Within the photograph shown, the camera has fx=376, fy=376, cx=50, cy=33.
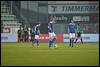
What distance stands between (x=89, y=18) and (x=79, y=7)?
2086 millimetres

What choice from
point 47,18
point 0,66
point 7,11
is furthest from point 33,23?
point 0,66

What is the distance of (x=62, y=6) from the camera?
150 feet

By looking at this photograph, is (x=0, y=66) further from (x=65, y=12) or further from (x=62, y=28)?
(x=65, y=12)

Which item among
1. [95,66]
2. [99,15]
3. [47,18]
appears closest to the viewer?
[95,66]

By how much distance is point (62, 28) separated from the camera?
141 feet

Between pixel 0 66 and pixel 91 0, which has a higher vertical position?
pixel 91 0

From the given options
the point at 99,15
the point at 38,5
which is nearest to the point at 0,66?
the point at 99,15

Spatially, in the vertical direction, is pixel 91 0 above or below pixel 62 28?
above

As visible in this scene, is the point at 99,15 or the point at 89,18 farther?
the point at 89,18

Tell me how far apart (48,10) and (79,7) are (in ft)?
12.7

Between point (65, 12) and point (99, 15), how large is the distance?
5412mm

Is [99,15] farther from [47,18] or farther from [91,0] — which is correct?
[47,18]

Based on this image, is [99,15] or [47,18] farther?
[47,18]

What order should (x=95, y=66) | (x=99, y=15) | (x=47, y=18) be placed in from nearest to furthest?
(x=95, y=66) → (x=99, y=15) → (x=47, y=18)
